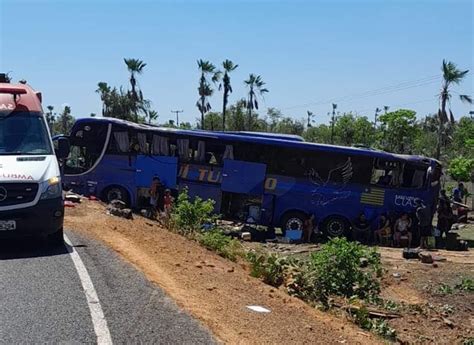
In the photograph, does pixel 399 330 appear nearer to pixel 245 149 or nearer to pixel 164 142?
pixel 245 149

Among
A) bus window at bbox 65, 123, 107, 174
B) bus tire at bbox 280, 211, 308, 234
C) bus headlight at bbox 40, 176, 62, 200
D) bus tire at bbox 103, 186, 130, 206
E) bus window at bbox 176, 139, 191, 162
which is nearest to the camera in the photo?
bus headlight at bbox 40, 176, 62, 200

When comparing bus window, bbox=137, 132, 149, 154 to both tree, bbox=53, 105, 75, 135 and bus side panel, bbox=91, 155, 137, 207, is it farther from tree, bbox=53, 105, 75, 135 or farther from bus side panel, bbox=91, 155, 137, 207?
tree, bbox=53, 105, 75, 135

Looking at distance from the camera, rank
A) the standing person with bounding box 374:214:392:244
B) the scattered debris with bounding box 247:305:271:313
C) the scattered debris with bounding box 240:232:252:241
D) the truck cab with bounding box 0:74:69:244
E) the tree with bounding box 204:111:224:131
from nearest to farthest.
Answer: the scattered debris with bounding box 247:305:271:313
the truck cab with bounding box 0:74:69:244
the scattered debris with bounding box 240:232:252:241
the standing person with bounding box 374:214:392:244
the tree with bounding box 204:111:224:131

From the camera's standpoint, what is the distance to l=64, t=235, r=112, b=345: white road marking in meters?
5.05

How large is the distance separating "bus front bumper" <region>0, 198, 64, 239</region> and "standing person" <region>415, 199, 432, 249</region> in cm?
1348

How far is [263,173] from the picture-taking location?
780 inches

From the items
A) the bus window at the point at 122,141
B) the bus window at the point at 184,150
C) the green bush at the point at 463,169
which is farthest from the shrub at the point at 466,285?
the green bush at the point at 463,169

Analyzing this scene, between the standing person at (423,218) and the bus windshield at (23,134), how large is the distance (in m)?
13.3

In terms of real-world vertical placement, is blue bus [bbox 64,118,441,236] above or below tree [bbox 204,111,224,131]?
below

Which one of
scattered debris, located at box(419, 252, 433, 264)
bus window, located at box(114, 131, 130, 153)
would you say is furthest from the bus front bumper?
bus window, located at box(114, 131, 130, 153)

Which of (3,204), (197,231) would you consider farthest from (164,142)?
(3,204)

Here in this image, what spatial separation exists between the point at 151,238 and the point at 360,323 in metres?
4.38

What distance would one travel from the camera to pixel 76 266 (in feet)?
25.1

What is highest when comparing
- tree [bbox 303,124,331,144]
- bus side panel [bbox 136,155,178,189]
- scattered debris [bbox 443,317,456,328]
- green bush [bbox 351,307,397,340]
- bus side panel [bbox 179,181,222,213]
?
tree [bbox 303,124,331,144]
